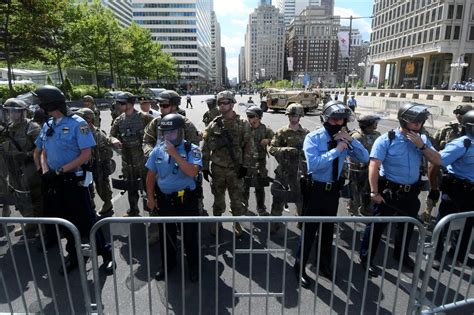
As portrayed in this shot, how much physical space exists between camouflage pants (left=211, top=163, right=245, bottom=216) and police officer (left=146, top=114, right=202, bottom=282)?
941 millimetres

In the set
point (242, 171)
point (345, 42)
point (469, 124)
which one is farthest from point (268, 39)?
point (469, 124)

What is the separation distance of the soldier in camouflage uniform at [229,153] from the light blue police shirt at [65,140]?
1564 millimetres

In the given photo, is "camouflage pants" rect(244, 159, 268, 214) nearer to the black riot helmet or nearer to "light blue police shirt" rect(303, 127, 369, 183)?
"light blue police shirt" rect(303, 127, 369, 183)

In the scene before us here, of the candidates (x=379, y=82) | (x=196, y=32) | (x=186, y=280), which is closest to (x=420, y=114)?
(x=186, y=280)

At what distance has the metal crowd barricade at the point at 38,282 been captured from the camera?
2629 millimetres

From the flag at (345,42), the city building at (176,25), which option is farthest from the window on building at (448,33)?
the city building at (176,25)

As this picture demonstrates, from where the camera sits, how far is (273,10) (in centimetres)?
16275

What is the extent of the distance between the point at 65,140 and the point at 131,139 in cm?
171

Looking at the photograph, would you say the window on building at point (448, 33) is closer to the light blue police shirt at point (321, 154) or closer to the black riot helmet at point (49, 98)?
the light blue police shirt at point (321, 154)

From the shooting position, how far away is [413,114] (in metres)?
3.25

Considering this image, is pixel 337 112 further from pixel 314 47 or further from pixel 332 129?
pixel 314 47

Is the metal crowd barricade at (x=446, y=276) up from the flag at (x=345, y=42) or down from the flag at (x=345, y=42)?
down

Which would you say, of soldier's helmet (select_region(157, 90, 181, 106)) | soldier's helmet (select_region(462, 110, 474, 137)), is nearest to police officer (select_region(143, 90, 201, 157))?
soldier's helmet (select_region(157, 90, 181, 106))

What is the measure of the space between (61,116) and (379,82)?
86414 mm
